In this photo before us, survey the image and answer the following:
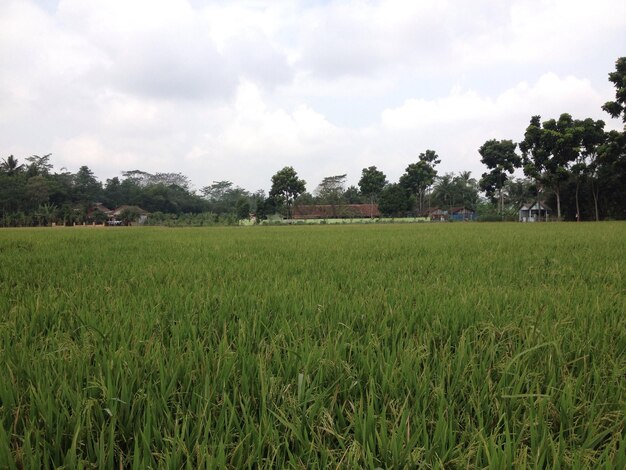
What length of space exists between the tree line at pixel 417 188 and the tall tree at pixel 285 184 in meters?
0.16

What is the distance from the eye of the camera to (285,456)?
0.83 meters

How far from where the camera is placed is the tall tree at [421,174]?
60250 mm

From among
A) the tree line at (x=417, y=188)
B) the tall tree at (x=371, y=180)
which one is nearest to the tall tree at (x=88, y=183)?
the tree line at (x=417, y=188)

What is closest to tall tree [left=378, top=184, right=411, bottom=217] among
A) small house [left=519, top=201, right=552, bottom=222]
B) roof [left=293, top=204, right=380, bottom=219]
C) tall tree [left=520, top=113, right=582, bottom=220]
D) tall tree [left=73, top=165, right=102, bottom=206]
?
roof [left=293, top=204, right=380, bottom=219]

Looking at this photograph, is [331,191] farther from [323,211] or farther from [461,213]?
[461,213]

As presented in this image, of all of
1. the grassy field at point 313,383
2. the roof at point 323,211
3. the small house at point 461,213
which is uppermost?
the roof at point 323,211

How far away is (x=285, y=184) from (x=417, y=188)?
74.3ft

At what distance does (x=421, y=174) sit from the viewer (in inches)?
2372

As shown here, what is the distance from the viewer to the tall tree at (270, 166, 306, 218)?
57938mm

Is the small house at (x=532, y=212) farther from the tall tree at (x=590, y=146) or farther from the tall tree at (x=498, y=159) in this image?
the tall tree at (x=590, y=146)

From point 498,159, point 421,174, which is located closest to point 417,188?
point 421,174

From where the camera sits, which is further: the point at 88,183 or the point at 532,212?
the point at 88,183

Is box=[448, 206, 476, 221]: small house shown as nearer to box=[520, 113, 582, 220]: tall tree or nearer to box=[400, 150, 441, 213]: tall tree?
box=[400, 150, 441, 213]: tall tree

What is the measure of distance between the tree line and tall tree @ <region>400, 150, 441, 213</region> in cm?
17
